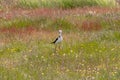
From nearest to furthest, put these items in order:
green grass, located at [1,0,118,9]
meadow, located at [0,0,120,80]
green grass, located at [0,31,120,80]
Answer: green grass, located at [0,31,120,80] → meadow, located at [0,0,120,80] → green grass, located at [1,0,118,9]

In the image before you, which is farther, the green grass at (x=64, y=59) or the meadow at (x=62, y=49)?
the meadow at (x=62, y=49)

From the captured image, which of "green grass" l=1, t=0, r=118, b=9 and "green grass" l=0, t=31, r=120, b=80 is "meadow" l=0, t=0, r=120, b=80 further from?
"green grass" l=1, t=0, r=118, b=9

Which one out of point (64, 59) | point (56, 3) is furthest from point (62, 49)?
point (56, 3)

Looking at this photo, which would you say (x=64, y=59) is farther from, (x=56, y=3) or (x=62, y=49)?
(x=56, y=3)

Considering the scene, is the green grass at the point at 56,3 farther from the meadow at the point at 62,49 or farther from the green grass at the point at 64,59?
the green grass at the point at 64,59

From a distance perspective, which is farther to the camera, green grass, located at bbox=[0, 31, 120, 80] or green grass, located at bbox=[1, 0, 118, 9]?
green grass, located at bbox=[1, 0, 118, 9]

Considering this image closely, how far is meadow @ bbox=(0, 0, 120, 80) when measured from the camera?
8.89m

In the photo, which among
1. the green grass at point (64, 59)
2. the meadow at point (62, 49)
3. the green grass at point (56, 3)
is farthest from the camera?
the green grass at point (56, 3)

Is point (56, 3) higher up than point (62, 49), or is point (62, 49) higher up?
point (62, 49)

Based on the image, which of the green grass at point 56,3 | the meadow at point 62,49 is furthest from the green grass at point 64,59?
the green grass at point 56,3

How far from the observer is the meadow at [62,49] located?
8.89m

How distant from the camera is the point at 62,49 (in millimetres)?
11570

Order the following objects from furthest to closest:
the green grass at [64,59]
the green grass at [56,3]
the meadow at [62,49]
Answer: the green grass at [56,3] → the meadow at [62,49] → the green grass at [64,59]

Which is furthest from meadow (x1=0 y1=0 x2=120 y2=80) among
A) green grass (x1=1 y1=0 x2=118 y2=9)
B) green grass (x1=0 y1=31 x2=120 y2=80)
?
green grass (x1=1 y1=0 x2=118 y2=9)
